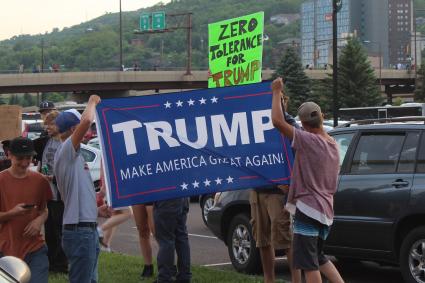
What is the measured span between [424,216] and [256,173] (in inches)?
71.1

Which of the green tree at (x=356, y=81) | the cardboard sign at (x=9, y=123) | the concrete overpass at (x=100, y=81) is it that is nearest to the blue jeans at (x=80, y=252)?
the cardboard sign at (x=9, y=123)

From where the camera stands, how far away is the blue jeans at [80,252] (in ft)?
18.5

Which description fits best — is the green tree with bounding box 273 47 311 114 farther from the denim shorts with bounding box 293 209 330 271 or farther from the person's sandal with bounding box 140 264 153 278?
the denim shorts with bounding box 293 209 330 271

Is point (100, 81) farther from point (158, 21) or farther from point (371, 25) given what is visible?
point (371, 25)

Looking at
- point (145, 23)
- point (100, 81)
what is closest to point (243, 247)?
point (100, 81)

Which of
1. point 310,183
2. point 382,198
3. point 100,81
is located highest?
point 100,81

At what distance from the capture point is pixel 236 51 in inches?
563

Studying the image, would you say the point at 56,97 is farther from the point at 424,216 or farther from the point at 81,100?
the point at 424,216

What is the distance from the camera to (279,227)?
7.46m

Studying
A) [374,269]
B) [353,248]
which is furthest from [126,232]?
[353,248]

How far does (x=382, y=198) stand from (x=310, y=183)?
6.87 feet

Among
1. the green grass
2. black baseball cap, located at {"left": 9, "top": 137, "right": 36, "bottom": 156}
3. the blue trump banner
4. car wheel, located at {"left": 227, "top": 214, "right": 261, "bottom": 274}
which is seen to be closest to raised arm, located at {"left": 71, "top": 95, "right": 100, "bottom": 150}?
black baseball cap, located at {"left": 9, "top": 137, "right": 36, "bottom": 156}

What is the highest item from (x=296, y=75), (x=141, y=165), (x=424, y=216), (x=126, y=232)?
(x=296, y=75)

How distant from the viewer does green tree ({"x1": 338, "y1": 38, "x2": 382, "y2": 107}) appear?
232 feet
